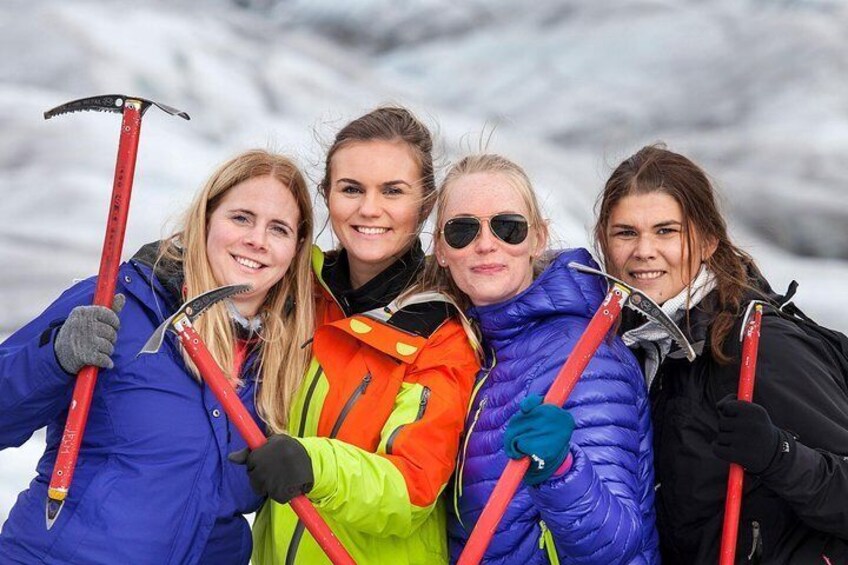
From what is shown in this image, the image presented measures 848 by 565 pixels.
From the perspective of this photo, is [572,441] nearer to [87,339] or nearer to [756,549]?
[756,549]

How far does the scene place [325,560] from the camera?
2182mm

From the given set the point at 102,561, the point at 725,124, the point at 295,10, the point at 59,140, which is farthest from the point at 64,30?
the point at 102,561

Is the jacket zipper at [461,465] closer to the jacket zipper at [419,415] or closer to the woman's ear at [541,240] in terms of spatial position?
the jacket zipper at [419,415]

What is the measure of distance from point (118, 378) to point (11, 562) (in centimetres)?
42

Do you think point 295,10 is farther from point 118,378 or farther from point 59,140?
point 118,378

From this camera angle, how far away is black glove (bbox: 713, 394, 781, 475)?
1.95m

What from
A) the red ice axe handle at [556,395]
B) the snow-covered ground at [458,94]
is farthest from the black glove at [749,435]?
the snow-covered ground at [458,94]

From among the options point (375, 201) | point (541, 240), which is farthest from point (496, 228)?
point (375, 201)

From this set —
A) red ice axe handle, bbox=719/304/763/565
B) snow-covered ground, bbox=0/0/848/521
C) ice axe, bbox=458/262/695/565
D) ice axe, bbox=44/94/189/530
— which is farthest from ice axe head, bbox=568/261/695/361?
snow-covered ground, bbox=0/0/848/521

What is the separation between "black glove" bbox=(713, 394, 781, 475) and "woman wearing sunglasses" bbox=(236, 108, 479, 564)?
55cm

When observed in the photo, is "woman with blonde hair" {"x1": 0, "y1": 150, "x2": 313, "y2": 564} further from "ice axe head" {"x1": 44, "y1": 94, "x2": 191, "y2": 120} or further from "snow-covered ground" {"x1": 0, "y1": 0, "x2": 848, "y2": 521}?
"snow-covered ground" {"x1": 0, "y1": 0, "x2": 848, "y2": 521}

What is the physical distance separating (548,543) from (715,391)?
0.49 metres

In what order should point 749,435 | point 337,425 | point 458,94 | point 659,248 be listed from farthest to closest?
point 458,94 < point 659,248 < point 337,425 < point 749,435

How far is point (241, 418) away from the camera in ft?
6.38
